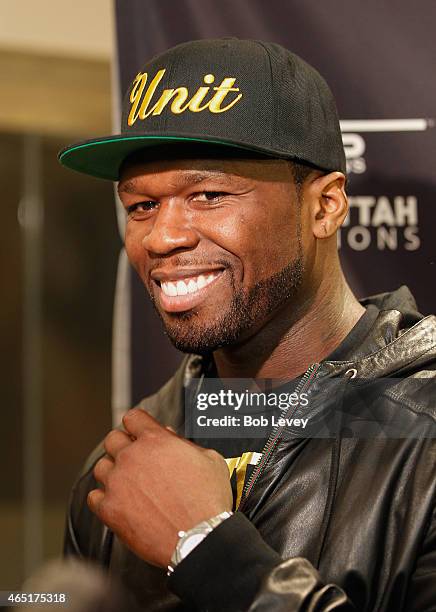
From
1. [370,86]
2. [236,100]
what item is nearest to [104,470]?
[236,100]

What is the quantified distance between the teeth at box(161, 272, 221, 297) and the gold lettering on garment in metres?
0.21

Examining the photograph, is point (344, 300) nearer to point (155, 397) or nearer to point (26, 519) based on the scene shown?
point (155, 397)

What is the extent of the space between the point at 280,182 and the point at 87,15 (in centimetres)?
98

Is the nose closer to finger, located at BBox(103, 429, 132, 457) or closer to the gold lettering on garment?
the gold lettering on garment

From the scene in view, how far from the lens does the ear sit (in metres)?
1.25

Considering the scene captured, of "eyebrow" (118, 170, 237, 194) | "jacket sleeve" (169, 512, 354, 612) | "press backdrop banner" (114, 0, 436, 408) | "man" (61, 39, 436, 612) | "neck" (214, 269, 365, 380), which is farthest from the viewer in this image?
"press backdrop banner" (114, 0, 436, 408)

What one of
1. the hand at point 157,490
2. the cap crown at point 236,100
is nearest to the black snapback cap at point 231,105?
the cap crown at point 236,100

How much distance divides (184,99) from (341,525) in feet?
1.82

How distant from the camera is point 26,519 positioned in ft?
7.20

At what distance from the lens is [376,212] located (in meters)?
1.65

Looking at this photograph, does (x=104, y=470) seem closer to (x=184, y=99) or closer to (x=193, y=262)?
(x=193, y=262)

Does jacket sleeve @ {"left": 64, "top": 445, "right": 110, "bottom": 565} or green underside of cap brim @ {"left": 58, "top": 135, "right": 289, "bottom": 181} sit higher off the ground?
green underside of cap brim @ {"left": 58, "top": 135, "right": 289, "bottom": 181}

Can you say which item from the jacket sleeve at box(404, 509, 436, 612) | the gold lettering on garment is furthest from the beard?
the jacket sleeve at box(404, 509, 436, 612)

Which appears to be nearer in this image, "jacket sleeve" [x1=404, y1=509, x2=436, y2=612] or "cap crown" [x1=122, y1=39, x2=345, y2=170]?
"jacket sleeve" [x1=404, y1=509, x2=436, y2=612]
